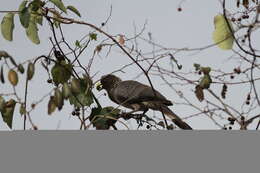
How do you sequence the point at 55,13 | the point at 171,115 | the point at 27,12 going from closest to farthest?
the point at 27,12, the point at 55,13, the point at 171,115

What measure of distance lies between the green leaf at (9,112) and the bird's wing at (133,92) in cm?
138

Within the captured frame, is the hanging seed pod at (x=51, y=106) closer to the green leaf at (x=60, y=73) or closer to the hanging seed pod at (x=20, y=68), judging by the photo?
the hanging seed pod at (x=20, y=68)

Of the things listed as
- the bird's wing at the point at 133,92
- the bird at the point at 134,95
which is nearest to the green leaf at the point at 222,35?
the bird at the point at 134,95

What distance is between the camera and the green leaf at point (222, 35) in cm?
192

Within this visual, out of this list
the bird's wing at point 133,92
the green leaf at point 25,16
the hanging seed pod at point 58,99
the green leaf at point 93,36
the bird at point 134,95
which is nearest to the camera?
the hanging seed pod at point 58,99

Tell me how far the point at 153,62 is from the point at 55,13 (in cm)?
52

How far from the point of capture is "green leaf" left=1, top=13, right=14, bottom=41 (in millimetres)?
1951
